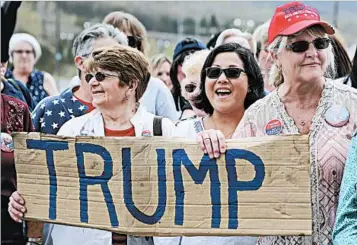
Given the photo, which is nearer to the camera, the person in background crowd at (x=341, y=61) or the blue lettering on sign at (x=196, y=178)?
the blue lettering on sign at (x=196, y=178)

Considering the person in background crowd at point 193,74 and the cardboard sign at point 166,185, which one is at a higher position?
the person in background crowd at point 193,74

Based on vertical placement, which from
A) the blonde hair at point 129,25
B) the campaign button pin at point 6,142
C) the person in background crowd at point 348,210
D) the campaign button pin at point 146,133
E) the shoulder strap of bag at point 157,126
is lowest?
the person in background crowd at point 348,210

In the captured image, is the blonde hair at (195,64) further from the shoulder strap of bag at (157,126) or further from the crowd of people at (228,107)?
the shoulder strap of bag at (157,126)

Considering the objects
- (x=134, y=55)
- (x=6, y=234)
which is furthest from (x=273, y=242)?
(x=6, y=234)

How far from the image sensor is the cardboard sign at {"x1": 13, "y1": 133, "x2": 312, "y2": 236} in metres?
3.19

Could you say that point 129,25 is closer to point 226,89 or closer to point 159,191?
point 226,89

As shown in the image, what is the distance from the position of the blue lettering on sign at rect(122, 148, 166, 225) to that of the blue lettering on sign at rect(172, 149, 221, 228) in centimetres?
5

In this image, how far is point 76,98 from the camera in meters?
4.89

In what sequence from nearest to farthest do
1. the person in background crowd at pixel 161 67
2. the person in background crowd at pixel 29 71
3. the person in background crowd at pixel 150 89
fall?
the person in background crowd at pixel 150 89 → the person in background crowd at pixel 29 71 → the person in background crowd at pixel 161 67

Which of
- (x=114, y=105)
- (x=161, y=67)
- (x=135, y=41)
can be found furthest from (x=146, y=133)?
(x=161, y=67)

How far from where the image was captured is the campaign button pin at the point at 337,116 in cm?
335

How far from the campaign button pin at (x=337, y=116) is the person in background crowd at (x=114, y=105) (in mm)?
913

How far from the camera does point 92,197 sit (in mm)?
3473

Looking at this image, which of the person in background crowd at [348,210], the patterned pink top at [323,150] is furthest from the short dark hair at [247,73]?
the person in background crowd at [348,210]
